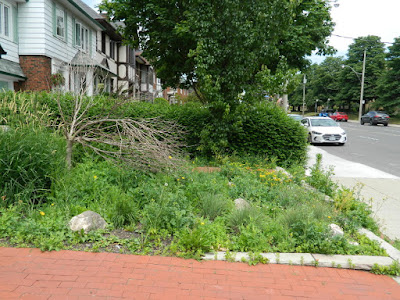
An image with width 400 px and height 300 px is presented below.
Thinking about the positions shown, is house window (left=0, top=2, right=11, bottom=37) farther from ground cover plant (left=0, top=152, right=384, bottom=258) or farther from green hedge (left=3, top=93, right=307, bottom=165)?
ground cover plant (left=0, top=152, right=384, bottom=258)

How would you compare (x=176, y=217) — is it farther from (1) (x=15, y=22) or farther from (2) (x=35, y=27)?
(1) (x=15, y=22)

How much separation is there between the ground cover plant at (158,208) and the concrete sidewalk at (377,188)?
44cm

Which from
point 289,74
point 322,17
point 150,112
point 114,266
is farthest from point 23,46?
point 114,266

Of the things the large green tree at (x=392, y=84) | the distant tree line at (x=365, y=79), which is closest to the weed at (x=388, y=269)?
the distant tree line at (x=365, y=79)

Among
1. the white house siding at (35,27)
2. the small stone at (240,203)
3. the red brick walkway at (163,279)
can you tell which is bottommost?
the red brick walkway at (163,279)

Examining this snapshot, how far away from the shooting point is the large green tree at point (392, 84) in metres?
49.5

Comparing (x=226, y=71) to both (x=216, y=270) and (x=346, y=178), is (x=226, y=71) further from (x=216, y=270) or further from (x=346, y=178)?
(x=216, y=270)

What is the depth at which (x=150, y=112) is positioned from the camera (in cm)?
989

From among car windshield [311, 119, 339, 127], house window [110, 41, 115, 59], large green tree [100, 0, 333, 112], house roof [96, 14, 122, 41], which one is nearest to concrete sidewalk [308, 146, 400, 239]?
large green tree [100, 0, 333, 112]

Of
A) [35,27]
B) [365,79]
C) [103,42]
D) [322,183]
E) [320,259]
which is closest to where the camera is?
[320,259]

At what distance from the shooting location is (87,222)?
4324 millimetres

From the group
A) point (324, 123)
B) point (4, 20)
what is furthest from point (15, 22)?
point (324, 123)

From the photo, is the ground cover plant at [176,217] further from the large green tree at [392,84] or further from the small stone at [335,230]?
the large green tree at [392,84]

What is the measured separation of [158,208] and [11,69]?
12567 mm
